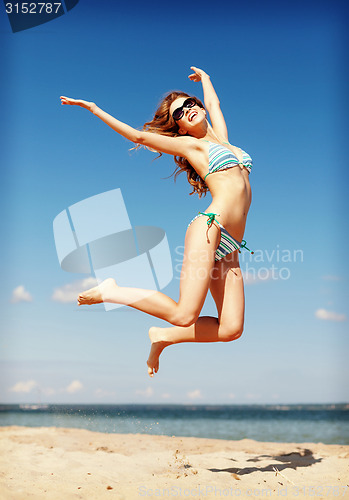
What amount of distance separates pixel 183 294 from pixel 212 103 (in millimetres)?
1866

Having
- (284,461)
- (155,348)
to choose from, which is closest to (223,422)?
(284,461)

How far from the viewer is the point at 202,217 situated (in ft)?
11.7

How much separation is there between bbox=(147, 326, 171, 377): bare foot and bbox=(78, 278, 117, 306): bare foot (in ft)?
2.11

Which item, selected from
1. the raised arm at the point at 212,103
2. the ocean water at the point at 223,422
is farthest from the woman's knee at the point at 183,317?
the ocean water at the point at 223,422

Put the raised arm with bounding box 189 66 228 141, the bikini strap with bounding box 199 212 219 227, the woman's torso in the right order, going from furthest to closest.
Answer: the raised arm with bounding box 189 66 228 141, the woman's torso, the bikini strap with bounding box 199 212 219 227

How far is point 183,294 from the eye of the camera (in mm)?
3410

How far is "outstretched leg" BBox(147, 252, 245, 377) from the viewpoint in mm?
3709

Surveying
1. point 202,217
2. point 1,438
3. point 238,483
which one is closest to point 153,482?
point 238,483

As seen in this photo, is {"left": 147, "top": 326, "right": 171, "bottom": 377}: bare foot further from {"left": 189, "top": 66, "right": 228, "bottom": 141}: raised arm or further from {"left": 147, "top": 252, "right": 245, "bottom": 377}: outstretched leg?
{"left": 189, "top": 66, "right": 228, "bottom": 141}: raised arm

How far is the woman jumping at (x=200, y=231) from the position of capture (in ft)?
11.2

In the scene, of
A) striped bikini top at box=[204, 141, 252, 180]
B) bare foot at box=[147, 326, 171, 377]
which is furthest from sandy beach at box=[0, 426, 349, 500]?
striped bikini top at box=[204, 141, 252, 180]

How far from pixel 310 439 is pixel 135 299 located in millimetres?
13136

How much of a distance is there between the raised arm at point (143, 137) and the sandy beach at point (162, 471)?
9.43 ft

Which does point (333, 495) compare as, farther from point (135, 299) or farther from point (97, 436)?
point (97, 436)
